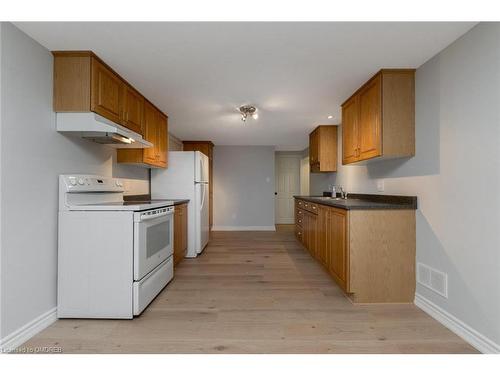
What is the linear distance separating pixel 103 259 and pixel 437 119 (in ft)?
9.76

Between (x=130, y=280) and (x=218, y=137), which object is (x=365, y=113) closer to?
(x=130, y=280)

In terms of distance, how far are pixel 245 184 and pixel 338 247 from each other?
167 inches

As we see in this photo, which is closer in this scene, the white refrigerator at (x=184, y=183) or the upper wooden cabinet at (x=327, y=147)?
the white refrigerator at (x=184, y=183)

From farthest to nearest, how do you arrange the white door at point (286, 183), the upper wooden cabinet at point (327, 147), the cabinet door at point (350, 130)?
the white door at point (286, 183) < the upper wooden cabinet at point (327, 147) < the cabinet door at point (350, 130)

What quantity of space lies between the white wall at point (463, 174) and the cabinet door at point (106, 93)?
284cm

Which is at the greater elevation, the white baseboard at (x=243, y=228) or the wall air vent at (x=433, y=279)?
the wall air vent at (x=433, y=279)

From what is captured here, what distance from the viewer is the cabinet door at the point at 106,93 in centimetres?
217

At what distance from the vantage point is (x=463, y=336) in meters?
1.83

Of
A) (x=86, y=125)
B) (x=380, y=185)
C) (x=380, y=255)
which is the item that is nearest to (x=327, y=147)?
(x=380, y=185)

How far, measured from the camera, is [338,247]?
2641 mm

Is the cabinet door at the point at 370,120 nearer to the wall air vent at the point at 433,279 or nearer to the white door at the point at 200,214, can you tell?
the wall air vent at the point at 433,279

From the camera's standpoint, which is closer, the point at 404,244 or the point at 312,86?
the point at 404,244

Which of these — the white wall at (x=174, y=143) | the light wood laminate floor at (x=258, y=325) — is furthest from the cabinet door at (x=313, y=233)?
the white wall at (x=174, y=143)

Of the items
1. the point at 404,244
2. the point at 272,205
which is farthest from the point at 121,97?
the point at 272,205
